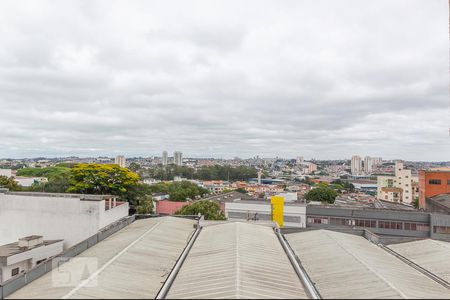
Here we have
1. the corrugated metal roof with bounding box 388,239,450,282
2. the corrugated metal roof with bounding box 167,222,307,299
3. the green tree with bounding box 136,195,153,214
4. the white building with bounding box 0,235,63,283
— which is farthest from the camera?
the green tree with bounding box 136,195,153,214

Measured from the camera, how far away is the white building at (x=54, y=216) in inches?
837

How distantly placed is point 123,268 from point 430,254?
1512cm

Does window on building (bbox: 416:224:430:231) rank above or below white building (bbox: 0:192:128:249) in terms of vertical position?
below

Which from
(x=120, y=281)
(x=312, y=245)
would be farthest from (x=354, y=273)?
(x=120, y=281)

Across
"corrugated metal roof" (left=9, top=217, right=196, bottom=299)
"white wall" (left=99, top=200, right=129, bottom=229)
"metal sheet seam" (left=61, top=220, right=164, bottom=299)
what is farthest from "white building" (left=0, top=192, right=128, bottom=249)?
"metal sheet seam" (left=61, top=220, right=164, bottom=299)

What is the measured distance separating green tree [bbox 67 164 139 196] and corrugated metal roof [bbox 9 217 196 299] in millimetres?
12783

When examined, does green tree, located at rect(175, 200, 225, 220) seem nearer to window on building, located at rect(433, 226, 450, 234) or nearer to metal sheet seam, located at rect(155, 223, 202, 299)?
metal sheet seam, located at rect(155, 223, 202, 299)

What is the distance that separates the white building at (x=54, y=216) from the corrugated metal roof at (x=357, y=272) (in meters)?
11.9

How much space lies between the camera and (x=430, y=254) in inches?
698

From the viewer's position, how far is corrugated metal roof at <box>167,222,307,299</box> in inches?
390

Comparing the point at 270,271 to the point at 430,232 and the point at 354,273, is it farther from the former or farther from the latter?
the point at 430,232

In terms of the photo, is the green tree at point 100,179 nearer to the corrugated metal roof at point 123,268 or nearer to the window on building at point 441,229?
the corrugated metal roof at point 123,268

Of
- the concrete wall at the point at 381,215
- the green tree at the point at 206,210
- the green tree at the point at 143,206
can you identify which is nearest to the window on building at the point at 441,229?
the concrete wall at the point at 381,215

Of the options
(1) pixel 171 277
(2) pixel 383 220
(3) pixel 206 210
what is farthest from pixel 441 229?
(1) pixel 171 277
